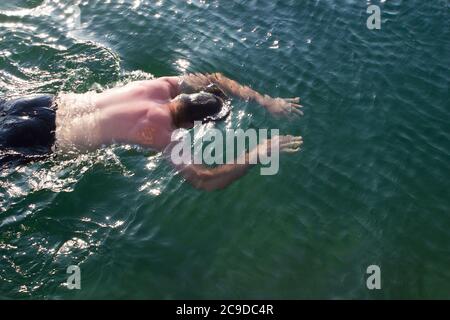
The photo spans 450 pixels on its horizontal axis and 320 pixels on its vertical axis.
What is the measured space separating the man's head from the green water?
2.90ft

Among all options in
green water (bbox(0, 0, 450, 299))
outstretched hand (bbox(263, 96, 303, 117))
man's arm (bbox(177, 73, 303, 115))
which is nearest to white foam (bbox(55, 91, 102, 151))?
green water (bbox(0, 0, 450, 299))

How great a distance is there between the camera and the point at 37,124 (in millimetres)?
7930

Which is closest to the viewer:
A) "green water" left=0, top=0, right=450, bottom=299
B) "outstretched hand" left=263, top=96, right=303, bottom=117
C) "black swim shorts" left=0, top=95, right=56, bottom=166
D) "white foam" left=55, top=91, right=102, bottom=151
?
"green water" left=0, top=0, right=450, bottom=299

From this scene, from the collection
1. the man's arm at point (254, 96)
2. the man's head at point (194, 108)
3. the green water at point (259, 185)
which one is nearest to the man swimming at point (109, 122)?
the man's head at point (194, 108)

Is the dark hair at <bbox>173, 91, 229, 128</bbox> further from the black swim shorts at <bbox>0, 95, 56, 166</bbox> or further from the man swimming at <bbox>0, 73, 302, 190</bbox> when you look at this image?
the black swim shorts at <bbox>0, 95, 56, 166</bbox>

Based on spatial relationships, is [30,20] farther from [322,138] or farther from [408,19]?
[408,19]

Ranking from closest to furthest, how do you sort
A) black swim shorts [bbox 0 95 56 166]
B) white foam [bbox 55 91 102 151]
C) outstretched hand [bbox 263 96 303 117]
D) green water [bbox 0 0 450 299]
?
green water [bbox 0 0 450 299] → black swim shorts [bbox 0 95 56 166] → white foam [bbox 55 91 102 151] → outstretched hand [bbox 263 96 303 117]

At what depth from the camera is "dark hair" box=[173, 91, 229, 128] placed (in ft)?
26.3

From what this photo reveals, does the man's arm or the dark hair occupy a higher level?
the man's arm

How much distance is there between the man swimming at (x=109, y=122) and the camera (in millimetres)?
7832

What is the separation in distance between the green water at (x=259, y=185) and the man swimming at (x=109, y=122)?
38 centimetres
